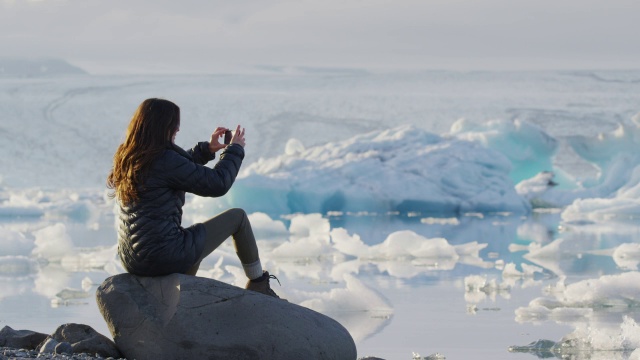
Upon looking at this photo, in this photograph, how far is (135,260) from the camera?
3.92 m

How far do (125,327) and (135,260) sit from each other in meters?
0.25

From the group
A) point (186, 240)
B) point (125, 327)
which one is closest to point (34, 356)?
point (125, 327)

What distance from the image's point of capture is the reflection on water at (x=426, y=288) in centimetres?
556

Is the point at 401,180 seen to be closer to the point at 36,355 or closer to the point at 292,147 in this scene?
the point at 292,147

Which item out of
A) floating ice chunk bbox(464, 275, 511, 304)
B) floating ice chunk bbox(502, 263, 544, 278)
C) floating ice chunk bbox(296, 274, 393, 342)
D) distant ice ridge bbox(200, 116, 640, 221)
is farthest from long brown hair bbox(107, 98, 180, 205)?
distant ice ridge bbox(200, 116, 640, 221)

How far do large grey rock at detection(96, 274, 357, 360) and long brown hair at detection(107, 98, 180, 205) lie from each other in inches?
13.6

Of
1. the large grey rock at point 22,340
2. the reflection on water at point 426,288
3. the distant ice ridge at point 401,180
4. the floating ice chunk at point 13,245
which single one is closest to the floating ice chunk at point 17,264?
the reflection on water at point 426,288

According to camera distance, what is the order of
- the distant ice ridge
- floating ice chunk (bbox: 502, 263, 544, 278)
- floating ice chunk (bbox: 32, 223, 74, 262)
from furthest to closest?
the distant ice ridge, floating ice chunk (bbox: 32, 223, 74, 262), floating ice chunk (bbox: 502, 263, 544, 278)

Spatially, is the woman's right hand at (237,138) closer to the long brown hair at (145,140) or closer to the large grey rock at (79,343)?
the long brown hair at (145,140)

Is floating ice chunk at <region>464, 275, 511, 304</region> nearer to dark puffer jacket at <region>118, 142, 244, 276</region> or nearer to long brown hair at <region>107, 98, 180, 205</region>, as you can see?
dark puffer jacket at <region>118, 142, 244, 276</region>

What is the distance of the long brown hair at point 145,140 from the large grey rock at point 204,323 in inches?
13.6

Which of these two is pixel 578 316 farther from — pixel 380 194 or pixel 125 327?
pixel 380 194

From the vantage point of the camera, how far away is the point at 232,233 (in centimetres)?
408

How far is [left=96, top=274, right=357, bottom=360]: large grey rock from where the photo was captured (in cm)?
389
